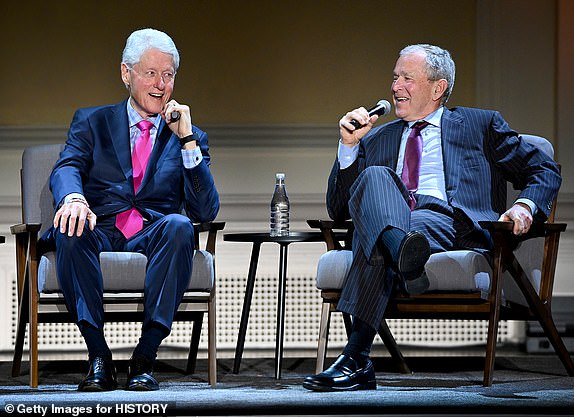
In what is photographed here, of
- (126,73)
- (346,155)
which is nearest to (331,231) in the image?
(346,155)

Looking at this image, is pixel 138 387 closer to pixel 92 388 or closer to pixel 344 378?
pixel 92 388

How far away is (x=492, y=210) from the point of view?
389cm

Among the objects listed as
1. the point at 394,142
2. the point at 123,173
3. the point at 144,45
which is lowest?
the point at 123,173

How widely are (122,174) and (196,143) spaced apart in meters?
0.29

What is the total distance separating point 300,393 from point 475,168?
3.82 feet

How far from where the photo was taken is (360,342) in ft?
Answer: 11.0

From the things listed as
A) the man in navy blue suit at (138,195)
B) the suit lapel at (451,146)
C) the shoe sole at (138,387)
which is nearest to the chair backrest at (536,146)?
the suit lapel at (451,146)

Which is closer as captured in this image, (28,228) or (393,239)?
(393,239)

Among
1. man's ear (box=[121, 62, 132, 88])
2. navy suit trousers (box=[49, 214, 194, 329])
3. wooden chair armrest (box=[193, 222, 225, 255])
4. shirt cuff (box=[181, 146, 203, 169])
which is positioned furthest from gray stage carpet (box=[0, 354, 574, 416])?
man's ear (box=[121, 62, 132, 88])

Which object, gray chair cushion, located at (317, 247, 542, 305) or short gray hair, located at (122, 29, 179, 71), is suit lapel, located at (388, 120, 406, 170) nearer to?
gray chair cushion, located at (317, 247, 542, 305)

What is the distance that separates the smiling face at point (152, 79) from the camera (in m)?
3.87

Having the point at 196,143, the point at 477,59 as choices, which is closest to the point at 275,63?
the point at 477,59

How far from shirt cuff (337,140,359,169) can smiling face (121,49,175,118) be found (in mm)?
663

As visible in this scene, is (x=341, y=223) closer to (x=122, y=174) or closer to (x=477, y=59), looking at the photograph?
(x=122, y=174)
